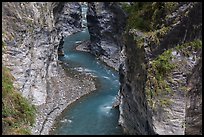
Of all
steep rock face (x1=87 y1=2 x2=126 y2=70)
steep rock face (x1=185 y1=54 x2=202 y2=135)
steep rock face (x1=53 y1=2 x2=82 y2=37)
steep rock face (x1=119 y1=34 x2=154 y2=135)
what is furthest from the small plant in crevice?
steep rock face (x1=53 y1=2 x2=82 y2=37)

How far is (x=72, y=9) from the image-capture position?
58906 mm

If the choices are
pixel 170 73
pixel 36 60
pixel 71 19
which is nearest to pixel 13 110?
pixel 36 60

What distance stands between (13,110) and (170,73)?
1190 centimetres

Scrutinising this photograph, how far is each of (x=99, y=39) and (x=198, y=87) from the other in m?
27.0

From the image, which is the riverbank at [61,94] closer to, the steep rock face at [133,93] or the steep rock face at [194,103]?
the steep rock face at [133,93]

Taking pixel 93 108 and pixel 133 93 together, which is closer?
pixel 133 93

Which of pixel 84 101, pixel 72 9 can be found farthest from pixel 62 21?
pixel 84 101

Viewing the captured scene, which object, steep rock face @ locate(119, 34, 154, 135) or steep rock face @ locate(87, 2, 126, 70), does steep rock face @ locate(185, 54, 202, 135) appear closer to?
steep rock face @ locate(119, 34, 154, 135)

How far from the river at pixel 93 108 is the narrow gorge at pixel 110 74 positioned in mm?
83

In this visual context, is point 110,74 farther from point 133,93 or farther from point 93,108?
point 133,93

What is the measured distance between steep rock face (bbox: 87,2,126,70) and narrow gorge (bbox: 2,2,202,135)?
13 centimetres

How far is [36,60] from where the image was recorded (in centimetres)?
3575

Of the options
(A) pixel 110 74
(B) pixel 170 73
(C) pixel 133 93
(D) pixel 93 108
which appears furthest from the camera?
(A) pixel 110 74

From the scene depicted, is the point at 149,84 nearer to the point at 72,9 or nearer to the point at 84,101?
the point at 84,101
